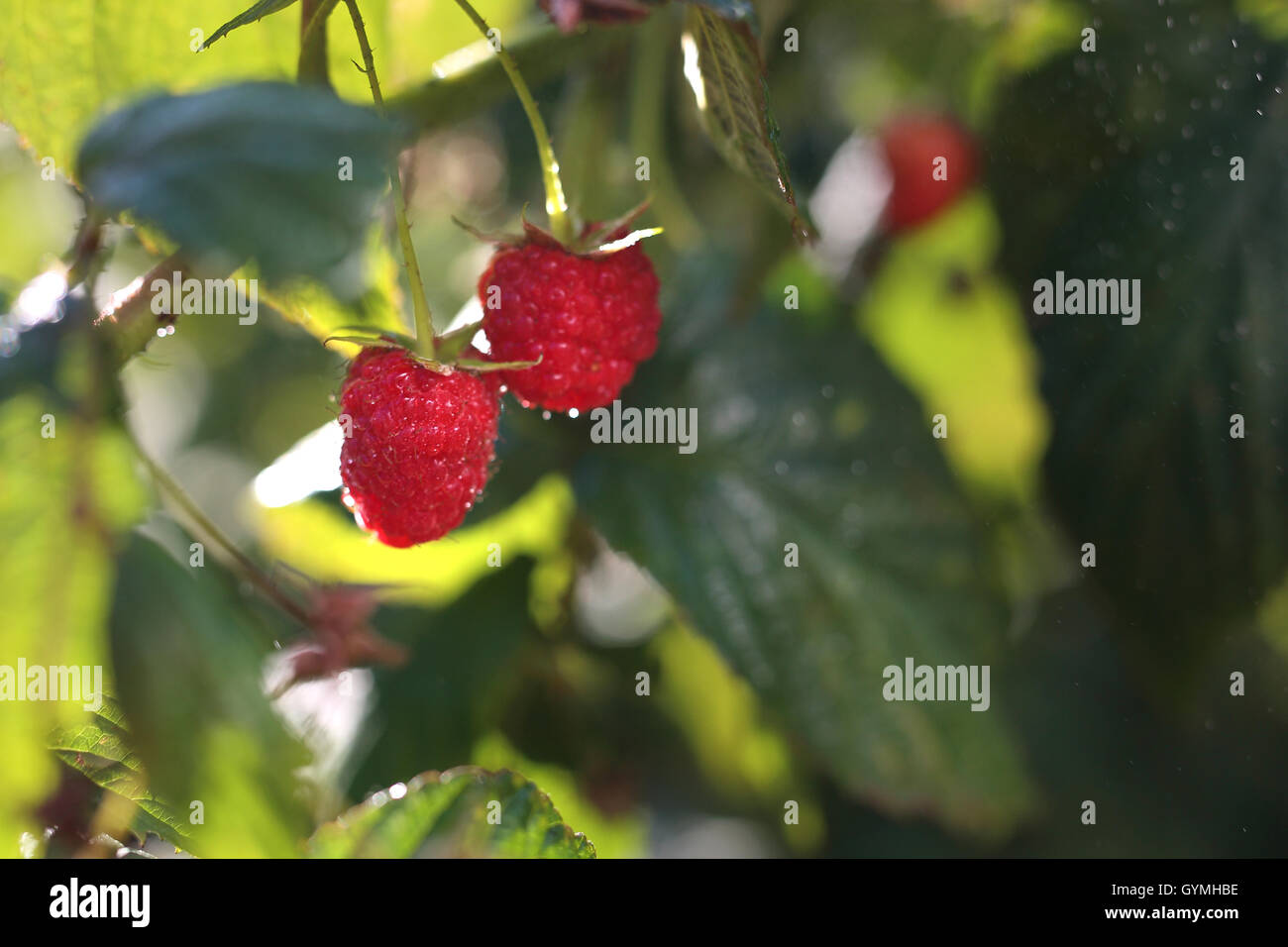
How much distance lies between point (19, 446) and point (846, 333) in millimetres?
622

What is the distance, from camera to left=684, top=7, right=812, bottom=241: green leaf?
0.44m

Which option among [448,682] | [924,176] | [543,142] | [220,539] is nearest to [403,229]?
[543,142]

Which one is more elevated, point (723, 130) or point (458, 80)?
point (458, 80)

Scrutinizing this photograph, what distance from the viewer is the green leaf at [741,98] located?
438 millimetres

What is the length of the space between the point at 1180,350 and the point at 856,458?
0.23 meters

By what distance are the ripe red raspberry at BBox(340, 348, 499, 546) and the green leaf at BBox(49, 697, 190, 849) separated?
0.14m

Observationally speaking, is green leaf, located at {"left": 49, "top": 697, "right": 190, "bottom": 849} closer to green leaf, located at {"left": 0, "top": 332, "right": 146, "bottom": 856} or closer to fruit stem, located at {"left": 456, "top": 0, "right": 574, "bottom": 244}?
green leaf, located at {"left": 0, "top": 332, "right": 146, "bottom": 856}

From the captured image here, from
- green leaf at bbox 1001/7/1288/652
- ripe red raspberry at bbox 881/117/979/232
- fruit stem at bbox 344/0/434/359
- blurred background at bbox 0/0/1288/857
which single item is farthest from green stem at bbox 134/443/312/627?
ripe red raspberry at bbox 881/117/979/232

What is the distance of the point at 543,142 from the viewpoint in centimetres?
50

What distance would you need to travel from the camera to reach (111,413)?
38 centimetres
